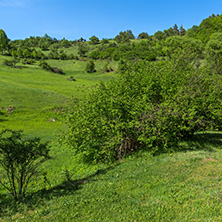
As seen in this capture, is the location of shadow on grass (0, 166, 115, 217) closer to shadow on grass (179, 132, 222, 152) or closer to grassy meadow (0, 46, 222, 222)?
grassy meadow (0, 46, 222, 222)

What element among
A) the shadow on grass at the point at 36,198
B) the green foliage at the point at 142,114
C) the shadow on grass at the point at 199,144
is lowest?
the shadow on grass at the point at 36,198

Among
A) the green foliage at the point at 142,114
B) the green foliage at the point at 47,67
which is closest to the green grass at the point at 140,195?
the green foliage at the point at 142,114

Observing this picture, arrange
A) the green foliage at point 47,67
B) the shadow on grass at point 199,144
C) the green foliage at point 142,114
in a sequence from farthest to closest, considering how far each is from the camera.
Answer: the green foliage at point 47,67 < the shadow on grass at point 199,144 < the green foliage at point 142,114

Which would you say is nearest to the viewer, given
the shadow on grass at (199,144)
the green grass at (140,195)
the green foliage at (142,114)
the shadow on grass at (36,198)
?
the green grass at (140,195)

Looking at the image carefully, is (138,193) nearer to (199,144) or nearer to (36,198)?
(36,198)

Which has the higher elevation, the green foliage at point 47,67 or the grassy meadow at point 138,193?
the green foliage at point 47,67

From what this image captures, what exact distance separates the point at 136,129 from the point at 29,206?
1010 cm

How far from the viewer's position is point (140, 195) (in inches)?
388

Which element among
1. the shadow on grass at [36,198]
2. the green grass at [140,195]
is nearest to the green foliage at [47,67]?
the green grass at [140,195]

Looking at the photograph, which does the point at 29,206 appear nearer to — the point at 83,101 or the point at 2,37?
the point at 83,101

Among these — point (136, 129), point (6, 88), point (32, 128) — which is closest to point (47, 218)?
point (136, 129)

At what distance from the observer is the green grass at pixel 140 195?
316 inches

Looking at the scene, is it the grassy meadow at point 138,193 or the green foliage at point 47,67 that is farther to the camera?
the green foliage at point 47,67

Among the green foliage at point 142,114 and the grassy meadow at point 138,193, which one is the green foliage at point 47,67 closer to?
the green foliage at point 142,114
